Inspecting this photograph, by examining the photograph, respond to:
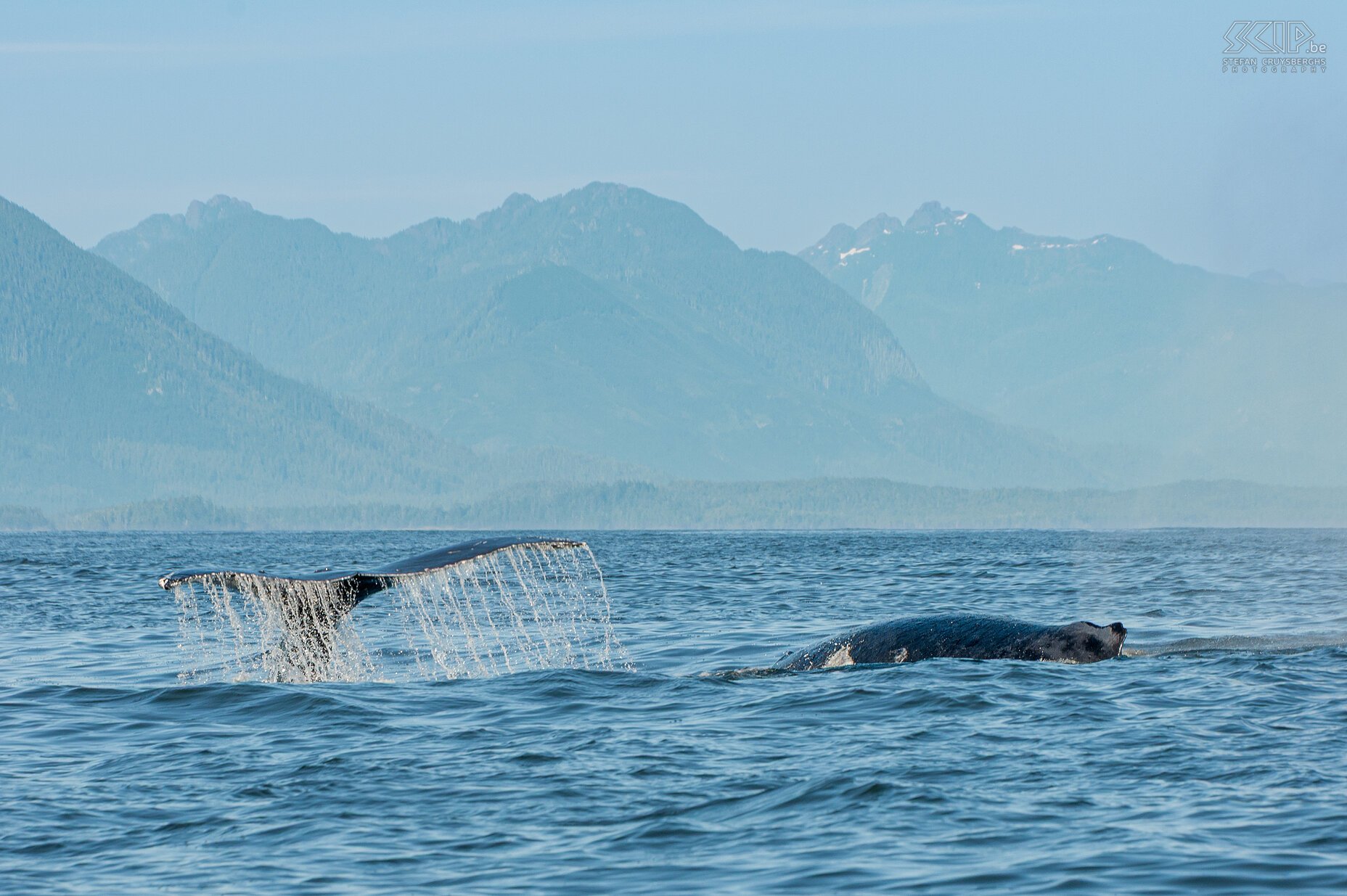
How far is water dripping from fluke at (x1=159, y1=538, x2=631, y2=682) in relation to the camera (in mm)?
12469

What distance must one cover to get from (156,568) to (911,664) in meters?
47.0

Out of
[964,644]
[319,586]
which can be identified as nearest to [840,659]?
[964,644]

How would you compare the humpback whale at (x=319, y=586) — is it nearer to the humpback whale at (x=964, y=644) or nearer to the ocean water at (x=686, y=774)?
the ocean water at (x=686, y=774)

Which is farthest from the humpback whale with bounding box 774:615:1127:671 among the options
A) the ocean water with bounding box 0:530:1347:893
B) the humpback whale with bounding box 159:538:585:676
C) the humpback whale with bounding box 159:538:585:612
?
the humpback whale with bounding box 159:538:585:612

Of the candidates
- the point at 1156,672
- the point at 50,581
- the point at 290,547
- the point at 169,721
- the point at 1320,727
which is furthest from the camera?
the point at 290,547

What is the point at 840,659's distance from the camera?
1752 cm

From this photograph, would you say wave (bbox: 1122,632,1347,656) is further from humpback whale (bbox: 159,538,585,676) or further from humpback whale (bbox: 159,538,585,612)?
humpback whale (bbox: 159,538,585,612)

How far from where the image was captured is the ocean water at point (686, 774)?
9656 millimetres

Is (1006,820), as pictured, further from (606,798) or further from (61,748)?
(61,748)

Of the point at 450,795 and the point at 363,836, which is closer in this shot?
the point at 363,836

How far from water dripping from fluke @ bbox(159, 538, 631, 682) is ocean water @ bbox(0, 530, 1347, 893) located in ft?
0.94

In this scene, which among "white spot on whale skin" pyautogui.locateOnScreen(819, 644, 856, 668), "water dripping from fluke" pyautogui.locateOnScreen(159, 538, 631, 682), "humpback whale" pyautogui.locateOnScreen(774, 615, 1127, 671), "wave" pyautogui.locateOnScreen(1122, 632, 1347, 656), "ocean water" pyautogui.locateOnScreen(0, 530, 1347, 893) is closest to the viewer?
"ocean water" pyautogui.locateOnScreen(0, 530, 1347, 893)

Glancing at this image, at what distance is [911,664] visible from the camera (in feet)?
56.2

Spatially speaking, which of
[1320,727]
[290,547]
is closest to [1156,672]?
[1320,727]
